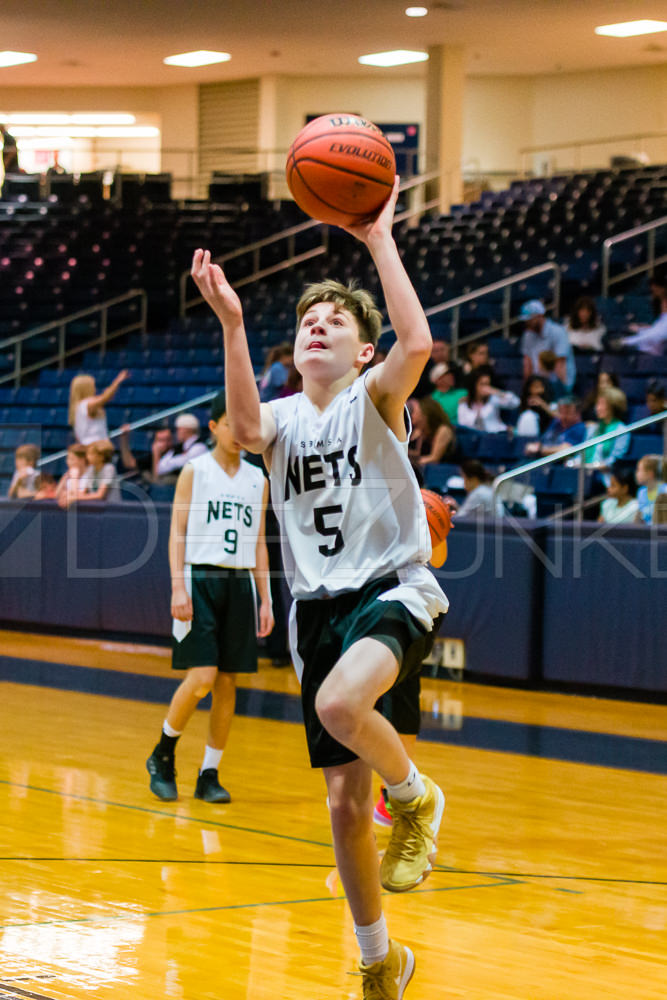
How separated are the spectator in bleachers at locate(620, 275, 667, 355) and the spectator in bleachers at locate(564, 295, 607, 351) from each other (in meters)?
0.27

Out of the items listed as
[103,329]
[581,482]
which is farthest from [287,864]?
[103,329]

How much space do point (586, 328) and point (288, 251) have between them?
329 inches

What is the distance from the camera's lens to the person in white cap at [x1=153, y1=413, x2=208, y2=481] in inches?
503

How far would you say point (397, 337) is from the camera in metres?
3.69

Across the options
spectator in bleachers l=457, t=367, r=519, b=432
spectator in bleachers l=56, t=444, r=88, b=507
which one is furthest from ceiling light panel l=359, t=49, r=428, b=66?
spectator in bleachers l=56, t=444, r=88, b=507

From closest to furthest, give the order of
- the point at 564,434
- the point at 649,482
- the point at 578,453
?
the point at 649,482, the point at 578,453, the point at 564,434

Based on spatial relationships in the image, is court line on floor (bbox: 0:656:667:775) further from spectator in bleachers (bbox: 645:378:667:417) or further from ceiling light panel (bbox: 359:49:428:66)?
ceiling light panel (bbox: 359:49:428:66)

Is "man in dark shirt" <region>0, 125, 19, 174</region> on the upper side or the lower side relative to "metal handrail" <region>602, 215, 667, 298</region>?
upper

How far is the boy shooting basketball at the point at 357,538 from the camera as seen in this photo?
3.62 metres

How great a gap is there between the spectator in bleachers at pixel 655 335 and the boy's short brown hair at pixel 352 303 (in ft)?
31.3

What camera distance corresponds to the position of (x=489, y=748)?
7938 millimetres

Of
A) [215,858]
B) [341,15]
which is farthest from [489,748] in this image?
[341,15]

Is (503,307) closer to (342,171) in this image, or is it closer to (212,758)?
(212,758)

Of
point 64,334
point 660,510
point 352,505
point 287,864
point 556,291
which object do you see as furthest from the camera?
point 64,334
